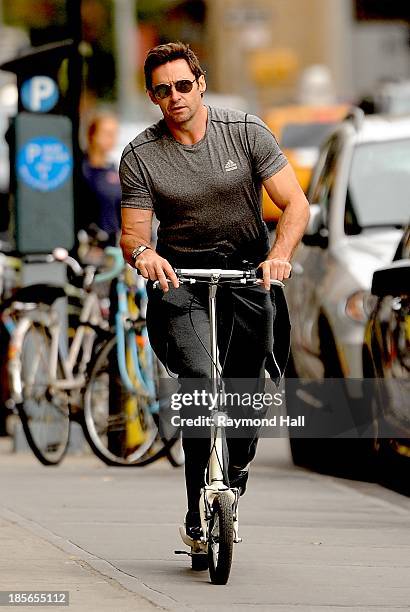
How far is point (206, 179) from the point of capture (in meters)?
7.30

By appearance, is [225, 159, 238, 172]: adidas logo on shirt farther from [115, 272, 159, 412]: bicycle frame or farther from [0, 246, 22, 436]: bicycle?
[0, 246, 22, 436]: bicycle

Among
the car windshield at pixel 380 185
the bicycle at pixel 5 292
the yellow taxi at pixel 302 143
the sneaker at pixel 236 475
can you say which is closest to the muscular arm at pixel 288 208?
the sneaker at pixel 236 475

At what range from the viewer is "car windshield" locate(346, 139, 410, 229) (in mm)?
11945

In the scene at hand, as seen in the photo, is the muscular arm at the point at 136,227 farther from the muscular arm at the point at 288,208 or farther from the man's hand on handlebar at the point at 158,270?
the muscular arm at the point at 288,208

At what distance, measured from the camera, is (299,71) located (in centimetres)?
5703

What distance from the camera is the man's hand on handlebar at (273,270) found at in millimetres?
7066

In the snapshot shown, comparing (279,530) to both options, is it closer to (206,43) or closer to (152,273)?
(152,273)

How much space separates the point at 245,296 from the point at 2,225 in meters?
19.1

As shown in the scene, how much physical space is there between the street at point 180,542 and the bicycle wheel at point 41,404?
5.8 inches

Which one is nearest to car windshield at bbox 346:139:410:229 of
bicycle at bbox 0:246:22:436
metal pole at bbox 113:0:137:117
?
bicycle at bbox 0:246:22:436

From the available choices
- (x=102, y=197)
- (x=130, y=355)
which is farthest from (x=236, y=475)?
(x=102, y=197)

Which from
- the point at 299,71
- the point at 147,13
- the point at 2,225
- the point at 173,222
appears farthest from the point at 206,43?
the point at 173,222

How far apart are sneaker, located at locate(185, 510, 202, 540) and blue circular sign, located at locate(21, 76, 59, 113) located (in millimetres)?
5378

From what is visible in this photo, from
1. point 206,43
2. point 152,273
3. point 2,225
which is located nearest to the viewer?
point 152,273
